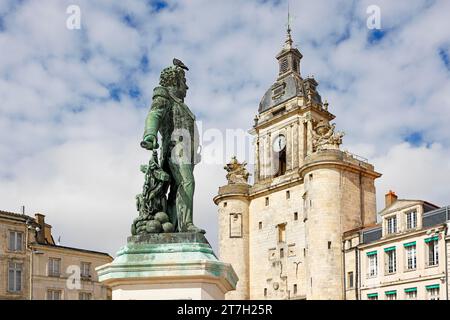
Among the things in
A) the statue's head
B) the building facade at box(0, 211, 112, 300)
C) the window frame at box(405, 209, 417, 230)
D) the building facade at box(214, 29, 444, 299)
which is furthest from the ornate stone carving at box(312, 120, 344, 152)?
the statue's head

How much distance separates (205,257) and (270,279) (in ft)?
205

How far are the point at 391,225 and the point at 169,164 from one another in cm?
4871

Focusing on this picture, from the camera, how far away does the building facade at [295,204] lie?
2516 inches

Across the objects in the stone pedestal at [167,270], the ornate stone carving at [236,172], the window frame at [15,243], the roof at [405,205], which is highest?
the ornate stone carving at [236,172]

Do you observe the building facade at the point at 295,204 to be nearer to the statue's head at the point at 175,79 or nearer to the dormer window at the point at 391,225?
the dormer window at the point at 391,225

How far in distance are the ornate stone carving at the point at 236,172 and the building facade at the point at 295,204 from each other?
12 centimetres

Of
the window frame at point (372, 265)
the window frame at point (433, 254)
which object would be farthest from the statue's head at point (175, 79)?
the window frame at point (372, 265)

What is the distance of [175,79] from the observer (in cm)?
1168

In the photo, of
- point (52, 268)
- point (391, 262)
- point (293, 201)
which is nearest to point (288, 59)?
point (293, 201)

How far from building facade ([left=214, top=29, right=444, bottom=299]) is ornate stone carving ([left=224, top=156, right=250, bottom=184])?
12cm

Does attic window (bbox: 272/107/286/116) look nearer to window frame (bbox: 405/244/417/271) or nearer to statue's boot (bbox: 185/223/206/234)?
window frame (bbox: 405/244/417/271)

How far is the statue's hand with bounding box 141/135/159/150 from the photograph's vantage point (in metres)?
10.8
